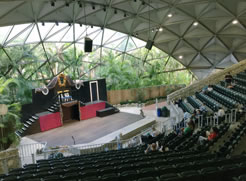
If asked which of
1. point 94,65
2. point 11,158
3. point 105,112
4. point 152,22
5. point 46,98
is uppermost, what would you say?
point 152,22

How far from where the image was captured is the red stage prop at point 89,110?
18933 mm

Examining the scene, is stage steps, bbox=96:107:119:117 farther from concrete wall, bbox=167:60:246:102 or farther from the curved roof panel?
the curved roof panel

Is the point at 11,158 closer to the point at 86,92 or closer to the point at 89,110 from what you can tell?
the point at 89,110

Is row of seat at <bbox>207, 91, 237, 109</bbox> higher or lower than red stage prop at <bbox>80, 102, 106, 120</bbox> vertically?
higher

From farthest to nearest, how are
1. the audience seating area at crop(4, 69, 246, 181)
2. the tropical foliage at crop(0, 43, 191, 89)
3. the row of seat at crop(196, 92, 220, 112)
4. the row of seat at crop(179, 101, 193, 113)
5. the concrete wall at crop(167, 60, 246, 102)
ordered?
1. the concrete wall at crop(167, 60, 246, 102)
2. the tropical foliage at crop(0, 43, 191, 89)
3. the row of seat at crop(179, 101, 193, 113)
4. the row of seat at crop(196, 92, 220, 112)
5. the audience seating area at crop(4, 69, 246, 181)

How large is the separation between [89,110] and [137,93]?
771cm

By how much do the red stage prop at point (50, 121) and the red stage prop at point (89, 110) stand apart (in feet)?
7.45

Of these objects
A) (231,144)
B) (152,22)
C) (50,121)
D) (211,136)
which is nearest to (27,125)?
(50,121)

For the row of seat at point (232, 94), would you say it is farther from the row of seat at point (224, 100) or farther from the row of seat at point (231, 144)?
the row of seat at point (231, 144)

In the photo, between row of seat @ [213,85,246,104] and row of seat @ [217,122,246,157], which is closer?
row of seat @ [217,122,246,157]

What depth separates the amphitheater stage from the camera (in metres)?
13.9

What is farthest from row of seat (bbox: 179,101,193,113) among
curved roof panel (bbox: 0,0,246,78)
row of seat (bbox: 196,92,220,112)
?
curved roof panel (bbox: 0,0,246,78)

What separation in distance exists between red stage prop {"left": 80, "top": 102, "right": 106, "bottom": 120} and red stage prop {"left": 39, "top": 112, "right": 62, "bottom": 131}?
7.45ft

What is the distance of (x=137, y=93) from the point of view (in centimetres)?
2512
